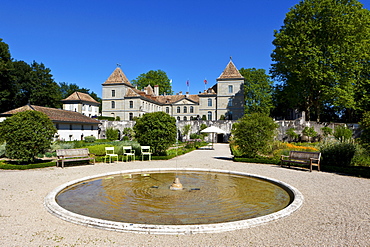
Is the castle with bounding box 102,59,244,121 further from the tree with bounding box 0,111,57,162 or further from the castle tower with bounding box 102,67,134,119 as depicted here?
the tree with bounding box 0,111,57,162

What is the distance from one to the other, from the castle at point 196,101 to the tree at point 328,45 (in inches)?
797

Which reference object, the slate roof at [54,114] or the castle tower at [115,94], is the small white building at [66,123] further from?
the castle tower at [115,94]

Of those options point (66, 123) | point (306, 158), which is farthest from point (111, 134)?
point (306, 158)

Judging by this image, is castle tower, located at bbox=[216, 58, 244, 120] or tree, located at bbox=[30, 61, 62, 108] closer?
tree, located at bbox=[30, 61, 62, 108]

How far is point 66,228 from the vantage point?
525 cm

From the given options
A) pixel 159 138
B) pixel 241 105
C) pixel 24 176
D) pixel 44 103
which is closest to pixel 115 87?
pixel 44 103

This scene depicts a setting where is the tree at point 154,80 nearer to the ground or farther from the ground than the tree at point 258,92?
farther from the ground

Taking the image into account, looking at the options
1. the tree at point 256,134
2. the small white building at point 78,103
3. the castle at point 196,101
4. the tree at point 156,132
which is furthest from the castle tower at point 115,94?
the tree at point 256,134

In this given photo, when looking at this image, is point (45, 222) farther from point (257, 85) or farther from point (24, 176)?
point (257, 85)

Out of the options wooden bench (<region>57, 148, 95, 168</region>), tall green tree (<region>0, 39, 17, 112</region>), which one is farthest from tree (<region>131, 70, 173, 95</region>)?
wooden bench (<region>57, 148, 95, 168</region>)

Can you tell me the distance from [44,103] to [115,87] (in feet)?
47.3

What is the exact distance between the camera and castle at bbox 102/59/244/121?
5050cm

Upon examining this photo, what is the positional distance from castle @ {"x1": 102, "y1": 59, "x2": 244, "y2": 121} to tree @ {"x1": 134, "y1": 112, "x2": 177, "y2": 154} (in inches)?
1244

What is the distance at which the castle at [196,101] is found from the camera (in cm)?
5050
